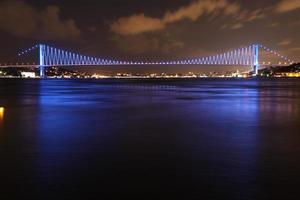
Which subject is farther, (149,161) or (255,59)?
(255,59)

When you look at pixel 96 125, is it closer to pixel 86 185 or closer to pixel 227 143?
pixel 227 143

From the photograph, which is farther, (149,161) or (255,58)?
(255,58)

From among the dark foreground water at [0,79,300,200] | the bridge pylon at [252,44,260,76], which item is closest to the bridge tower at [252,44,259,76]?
the bridge pylon at [252,44,260,76]

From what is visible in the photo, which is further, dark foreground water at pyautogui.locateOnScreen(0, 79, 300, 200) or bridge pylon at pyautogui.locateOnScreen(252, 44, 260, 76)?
bridge pylon at pyautogui.locateOnScreen(252, 44, 260, 76)

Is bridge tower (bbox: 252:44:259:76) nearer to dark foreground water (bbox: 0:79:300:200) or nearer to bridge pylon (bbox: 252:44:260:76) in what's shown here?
bridge pylon (bbox: 252:44:260:76)

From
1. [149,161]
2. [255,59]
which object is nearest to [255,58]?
[255,59]

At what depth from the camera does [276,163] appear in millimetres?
7953

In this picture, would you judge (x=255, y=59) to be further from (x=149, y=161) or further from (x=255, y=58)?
(x=149, y=161)

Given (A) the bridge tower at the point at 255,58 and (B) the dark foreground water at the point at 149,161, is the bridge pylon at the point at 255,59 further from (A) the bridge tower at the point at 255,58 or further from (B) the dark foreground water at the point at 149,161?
(B) the dark foreground water at the point at 149,161

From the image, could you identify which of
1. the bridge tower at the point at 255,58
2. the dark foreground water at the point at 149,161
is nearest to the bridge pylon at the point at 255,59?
the bridge tower at the point at 255,58

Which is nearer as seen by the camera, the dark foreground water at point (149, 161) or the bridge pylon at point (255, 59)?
the dark foreground water at point (149, 161)

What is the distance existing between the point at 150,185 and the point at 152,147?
317cm

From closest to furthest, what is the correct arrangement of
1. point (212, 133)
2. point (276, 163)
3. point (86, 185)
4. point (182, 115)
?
point (86, 185) → point (276, 163) → point (212, 133) → point (182, 115)

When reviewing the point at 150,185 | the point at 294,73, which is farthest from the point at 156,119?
the point at 294,73
